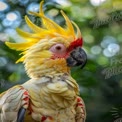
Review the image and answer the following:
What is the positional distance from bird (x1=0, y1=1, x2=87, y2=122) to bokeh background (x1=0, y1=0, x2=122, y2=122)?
77 centimetres

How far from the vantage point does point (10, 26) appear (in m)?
3.27

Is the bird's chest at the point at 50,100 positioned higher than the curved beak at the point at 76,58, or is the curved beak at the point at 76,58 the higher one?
the curved beak at the point at 76,58

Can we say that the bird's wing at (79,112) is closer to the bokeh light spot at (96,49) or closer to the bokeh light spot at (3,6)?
the bokeh light spot at (96,49)

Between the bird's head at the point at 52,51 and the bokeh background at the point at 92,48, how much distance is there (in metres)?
0.73

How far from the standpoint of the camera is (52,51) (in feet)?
7.06

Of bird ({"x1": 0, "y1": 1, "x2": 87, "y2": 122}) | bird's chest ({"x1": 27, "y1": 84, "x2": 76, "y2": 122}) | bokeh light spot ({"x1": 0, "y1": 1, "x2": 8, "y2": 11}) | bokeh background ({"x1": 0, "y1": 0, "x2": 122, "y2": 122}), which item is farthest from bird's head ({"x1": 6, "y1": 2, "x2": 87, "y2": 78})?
bokeh light spot ({"x1": 0, "y1": 1, "x2": 8, "y2": 11})

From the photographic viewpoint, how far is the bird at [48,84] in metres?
2.05

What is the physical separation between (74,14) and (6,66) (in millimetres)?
707

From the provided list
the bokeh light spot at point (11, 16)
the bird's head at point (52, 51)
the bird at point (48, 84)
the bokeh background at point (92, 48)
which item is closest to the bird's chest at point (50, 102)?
the bird at point (48, 84)

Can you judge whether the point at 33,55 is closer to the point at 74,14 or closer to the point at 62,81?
the point at 62,81

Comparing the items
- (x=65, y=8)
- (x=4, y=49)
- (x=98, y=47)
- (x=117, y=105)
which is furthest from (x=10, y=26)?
(x=117, y=105)

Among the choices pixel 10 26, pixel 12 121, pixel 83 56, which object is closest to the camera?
pixel 12 121

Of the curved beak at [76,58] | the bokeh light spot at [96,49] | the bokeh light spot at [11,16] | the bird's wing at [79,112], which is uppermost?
the curved beak at [76,58]

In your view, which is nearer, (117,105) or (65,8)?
(117,105)
